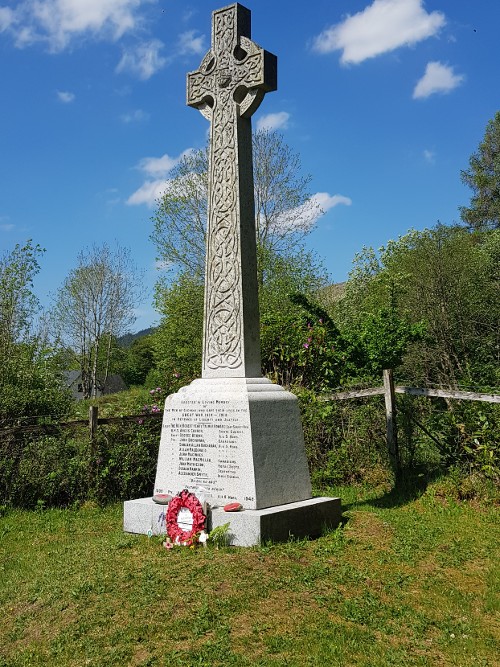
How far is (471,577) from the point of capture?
5336mm

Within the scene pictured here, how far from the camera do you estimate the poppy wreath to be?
5.92 metres

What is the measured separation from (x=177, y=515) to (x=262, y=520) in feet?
3.07

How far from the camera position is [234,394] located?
6344 mm

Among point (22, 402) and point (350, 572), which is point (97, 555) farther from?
point (22, 402)

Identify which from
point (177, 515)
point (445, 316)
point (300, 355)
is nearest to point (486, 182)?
point (445, 316)

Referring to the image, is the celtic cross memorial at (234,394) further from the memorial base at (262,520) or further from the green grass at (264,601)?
the green grass at (264,601)

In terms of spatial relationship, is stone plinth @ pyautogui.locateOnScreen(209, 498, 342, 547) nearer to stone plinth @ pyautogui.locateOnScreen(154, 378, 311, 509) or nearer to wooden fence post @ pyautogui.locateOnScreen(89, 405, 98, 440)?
stone plinth @ pyautogui.locateOnScreen(154, 378, 311, 509)

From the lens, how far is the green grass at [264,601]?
13.0ft

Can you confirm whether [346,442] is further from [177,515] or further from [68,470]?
[68,470]

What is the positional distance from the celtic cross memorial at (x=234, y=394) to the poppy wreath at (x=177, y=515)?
0.16m

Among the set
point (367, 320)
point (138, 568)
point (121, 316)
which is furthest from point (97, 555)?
point (121, 316)

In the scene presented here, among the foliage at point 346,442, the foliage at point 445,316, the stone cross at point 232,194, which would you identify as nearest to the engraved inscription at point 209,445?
the stone cross at point 232,194

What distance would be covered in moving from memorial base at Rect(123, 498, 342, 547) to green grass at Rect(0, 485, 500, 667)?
0.16 m

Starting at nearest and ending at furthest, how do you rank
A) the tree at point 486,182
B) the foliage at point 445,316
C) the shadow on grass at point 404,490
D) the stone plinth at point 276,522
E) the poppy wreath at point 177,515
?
the stone plinth at point 276,522 < the poppy wreath at point 177,515 < the shadow on grass at point 404,490 < the foliage at point 445,316 < the tree at point 486,182
